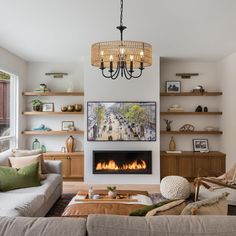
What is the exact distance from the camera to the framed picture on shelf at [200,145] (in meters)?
6.21

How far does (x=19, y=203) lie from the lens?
9.88 ft

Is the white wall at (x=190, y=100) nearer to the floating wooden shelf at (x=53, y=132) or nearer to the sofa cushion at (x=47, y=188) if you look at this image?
the floating wooden shelf at (x=53, y=132)

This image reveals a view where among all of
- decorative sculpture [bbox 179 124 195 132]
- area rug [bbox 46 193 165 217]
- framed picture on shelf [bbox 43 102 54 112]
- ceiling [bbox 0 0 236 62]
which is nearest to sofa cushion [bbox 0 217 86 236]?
ceiling [bbox 0 0 236 62]

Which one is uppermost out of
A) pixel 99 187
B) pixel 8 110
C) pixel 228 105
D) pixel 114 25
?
pixel 114 25

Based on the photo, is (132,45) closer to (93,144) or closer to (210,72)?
(93,144)

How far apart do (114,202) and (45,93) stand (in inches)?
135

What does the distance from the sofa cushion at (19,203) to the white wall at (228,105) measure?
3.93 m

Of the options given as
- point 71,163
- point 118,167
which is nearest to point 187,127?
point 118,167

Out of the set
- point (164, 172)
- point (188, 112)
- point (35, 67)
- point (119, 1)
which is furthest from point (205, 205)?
point (35, 67)

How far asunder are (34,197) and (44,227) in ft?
6.22

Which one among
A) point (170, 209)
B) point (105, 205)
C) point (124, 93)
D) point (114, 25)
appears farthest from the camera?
point (124, 93)

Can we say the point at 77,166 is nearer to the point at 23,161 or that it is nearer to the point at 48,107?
the point at 48,107

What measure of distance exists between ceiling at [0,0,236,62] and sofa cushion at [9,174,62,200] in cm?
229

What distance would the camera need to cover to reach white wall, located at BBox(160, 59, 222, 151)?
20.6 ft
